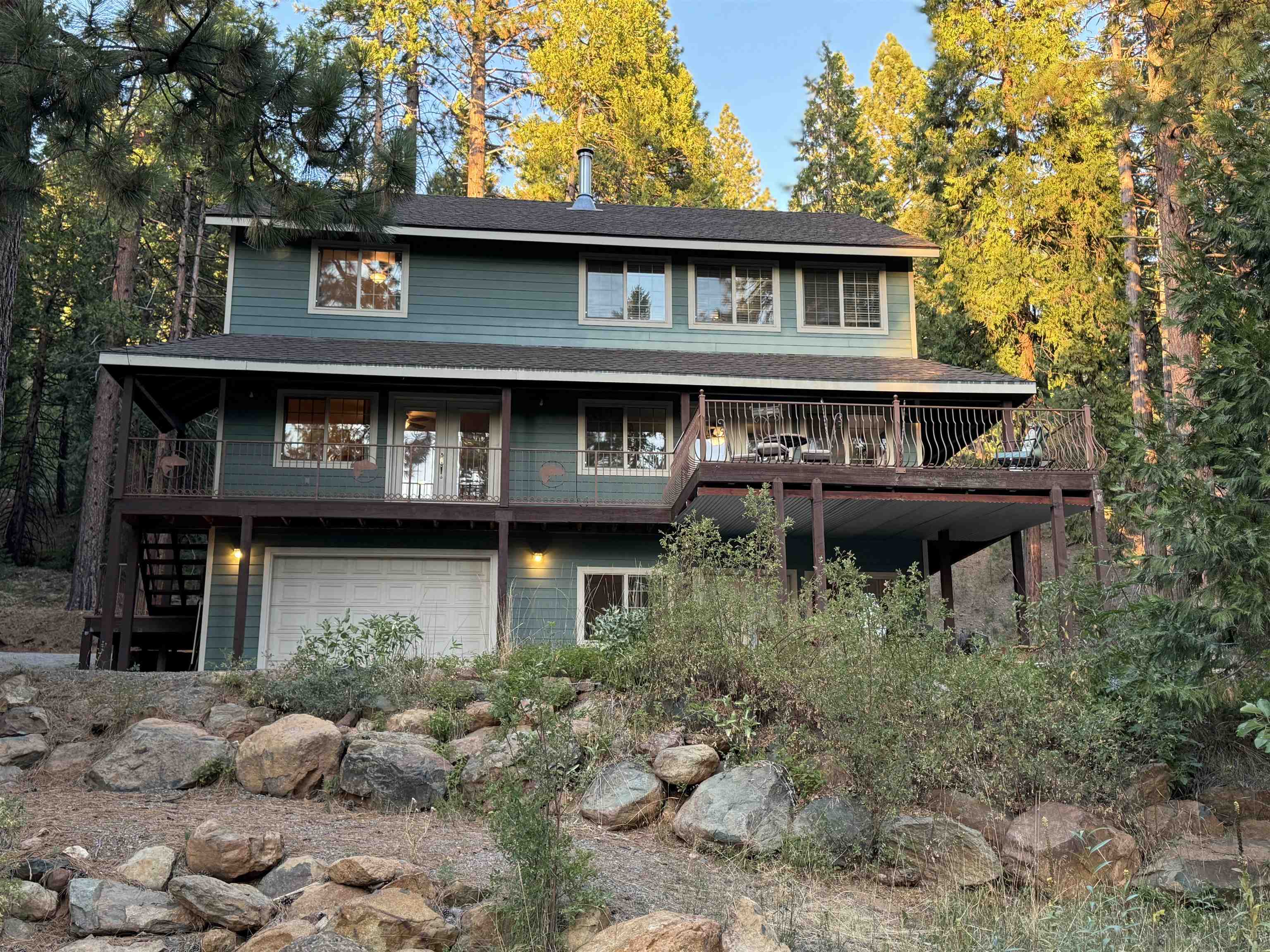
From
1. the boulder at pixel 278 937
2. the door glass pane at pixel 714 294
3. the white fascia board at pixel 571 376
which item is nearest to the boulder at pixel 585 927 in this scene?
the boulder at pixel 278 937

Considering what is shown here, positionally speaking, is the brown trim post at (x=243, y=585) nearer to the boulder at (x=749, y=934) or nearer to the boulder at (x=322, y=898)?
the boulder at (x=322, y=898)

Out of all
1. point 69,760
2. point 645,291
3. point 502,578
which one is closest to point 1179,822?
point 69,760

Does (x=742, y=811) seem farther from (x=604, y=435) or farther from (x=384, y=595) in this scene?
(x=604, y=435)

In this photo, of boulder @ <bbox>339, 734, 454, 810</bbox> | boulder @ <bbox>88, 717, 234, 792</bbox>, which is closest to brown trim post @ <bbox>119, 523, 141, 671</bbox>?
boulder @ <bbox>88, 717, 234, 792</bbox>

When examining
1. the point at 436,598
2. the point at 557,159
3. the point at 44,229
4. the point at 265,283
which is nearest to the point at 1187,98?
the point at 436,598

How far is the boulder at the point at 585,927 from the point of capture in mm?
5117

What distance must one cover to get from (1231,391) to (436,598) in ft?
36.3

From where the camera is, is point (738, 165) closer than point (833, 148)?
No

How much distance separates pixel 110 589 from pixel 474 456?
5216 mm

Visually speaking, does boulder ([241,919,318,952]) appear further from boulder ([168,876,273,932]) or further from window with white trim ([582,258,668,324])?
window with white trim ([582,258,668,324])

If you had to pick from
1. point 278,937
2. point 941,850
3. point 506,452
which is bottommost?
point 278,937

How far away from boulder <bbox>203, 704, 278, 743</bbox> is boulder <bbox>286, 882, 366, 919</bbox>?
328 centimetres

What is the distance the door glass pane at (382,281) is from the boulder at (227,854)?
1147 centimetres

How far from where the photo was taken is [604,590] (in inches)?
624
